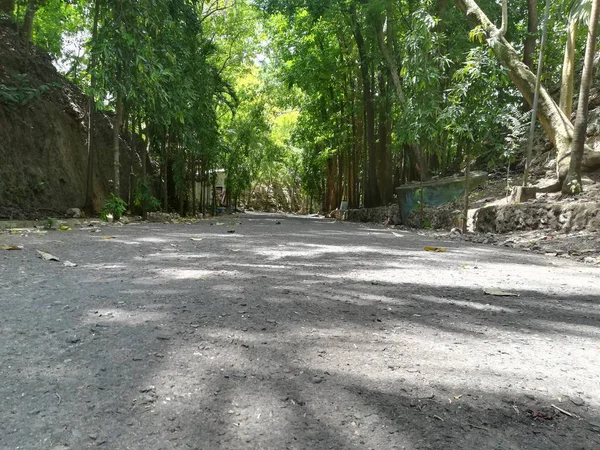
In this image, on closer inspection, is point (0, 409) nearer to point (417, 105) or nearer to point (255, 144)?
point (417, 105)

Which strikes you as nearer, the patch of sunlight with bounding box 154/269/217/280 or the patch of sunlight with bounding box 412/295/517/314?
the patch of sunlight with bounding box 412/295/517/314

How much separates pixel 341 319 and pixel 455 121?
7578 mm

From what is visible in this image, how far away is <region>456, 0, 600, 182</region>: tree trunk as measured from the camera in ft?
26.9

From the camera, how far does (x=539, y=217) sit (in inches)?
292

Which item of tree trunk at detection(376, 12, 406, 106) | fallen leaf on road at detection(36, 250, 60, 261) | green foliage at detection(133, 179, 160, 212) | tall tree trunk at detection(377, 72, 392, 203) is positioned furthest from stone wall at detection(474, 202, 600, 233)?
green foliage at detection(133, 179, 160, 212)

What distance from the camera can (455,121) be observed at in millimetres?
8914

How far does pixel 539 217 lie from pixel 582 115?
1760 millimetres

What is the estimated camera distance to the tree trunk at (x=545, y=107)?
8206 mm

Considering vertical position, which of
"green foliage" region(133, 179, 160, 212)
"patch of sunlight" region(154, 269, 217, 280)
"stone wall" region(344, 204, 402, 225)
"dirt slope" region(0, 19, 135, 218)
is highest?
"dirt slope" region(0, 19, 135, 218)

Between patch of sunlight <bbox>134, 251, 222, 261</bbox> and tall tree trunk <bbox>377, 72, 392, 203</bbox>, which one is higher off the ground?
tall tree trunk <bbox>377, 72, 392, 203</bbox>

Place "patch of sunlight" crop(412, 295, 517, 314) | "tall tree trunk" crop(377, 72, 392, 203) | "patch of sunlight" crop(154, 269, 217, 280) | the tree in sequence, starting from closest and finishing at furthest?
1. "patch of sunlight" crop(412, 295, 517, 314)
2. "patch of sunlight" crop(154, 269, 217, 280)
3. the tree
4. "tall tree trunk" crop(377, 72, 392, 203)

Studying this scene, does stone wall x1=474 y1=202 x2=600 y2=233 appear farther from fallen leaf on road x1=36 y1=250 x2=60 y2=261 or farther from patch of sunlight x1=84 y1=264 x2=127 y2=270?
fallen leaf on road x1=36 y1=250 x2=60 y2=261

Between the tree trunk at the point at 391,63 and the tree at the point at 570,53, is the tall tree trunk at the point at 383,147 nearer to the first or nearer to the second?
the tree trunk at the point at 391,63

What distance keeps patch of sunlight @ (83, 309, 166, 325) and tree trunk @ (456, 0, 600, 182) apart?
311 inches
